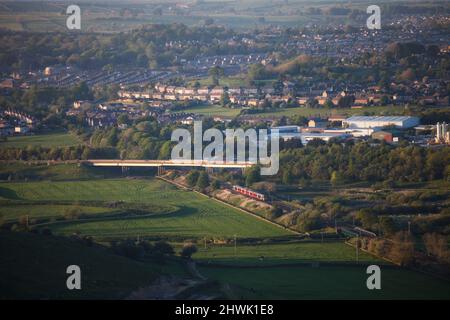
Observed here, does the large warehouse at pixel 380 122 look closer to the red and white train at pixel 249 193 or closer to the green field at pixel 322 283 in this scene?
the red and white train at pixel 249 193

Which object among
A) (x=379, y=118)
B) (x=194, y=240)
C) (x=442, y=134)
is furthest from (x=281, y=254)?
(x=379, y=118)

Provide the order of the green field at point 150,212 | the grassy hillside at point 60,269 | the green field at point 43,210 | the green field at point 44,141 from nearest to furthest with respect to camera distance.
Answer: the grassy hillside at point 60,269 → the green field at point 150,212 → the green field at point 43,210 → the green field at point 44,141

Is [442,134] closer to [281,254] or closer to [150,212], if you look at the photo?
[150,212]

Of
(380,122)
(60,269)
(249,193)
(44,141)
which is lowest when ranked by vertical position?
(60,269)

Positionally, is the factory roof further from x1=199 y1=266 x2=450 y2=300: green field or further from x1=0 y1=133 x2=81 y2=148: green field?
x1=199 y1=266 x2=450 y2=300: green field

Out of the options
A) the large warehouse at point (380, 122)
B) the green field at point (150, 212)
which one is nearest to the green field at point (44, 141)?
the green field at point (150, 212)

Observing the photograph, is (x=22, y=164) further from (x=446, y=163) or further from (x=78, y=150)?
(x=446, y=163)

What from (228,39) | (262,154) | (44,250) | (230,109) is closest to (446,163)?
→ (262,154)
